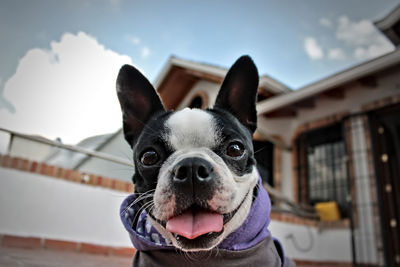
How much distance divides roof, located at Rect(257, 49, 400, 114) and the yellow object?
179 cm

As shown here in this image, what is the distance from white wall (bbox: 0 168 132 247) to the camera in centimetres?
276

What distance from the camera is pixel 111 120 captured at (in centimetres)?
195

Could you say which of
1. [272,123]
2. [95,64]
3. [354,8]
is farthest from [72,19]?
[272,123]

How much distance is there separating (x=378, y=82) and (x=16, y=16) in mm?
4976

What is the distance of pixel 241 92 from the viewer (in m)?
1.72

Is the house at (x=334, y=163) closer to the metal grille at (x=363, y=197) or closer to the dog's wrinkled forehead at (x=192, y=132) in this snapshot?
the metal grille at (x=363, y=197)

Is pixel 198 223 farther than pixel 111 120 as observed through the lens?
No

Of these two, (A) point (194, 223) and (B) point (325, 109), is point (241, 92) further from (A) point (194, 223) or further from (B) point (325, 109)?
(B) point (325, 109)

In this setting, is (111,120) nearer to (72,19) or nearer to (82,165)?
(72,19)

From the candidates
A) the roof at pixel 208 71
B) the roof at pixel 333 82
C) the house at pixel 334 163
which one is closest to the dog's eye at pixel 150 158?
the house at pixel 334 163

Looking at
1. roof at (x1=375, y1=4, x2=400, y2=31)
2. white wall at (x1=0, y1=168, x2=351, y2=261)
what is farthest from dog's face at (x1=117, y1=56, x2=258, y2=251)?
roof at (x1=375, y1=4, x2=400, y2=31)

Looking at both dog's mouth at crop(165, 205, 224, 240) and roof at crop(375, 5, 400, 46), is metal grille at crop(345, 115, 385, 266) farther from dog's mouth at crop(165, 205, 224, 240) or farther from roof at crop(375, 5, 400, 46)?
dog's mouth at crop(165, 205, 224, 240)

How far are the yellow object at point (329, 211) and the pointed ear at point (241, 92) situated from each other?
4065 millimetres

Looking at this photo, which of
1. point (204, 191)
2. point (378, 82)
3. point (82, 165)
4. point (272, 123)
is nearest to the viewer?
point (204, 191)
